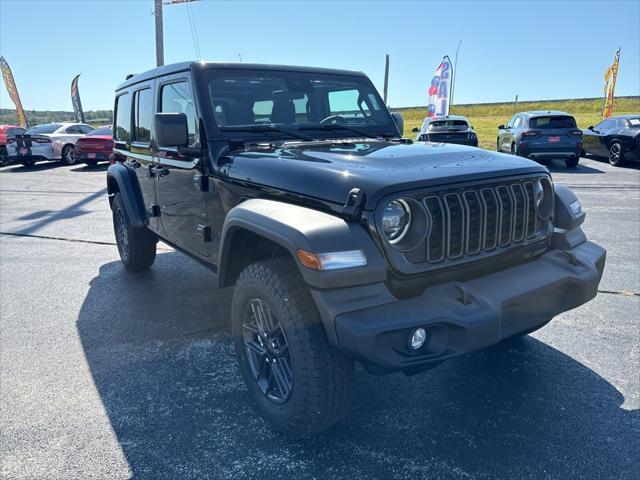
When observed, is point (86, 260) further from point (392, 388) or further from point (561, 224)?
point (561, 224)

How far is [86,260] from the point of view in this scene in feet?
19.8

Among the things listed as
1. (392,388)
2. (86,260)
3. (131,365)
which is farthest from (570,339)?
(86,260)

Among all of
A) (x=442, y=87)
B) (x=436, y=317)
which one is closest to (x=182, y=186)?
(x=436, y=317)

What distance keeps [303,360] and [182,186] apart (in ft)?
6.48

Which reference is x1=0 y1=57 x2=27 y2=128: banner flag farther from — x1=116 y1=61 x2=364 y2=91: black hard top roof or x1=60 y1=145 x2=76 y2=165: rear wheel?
x1=116 y1=61 x2=364 y2=91: black hard top roof

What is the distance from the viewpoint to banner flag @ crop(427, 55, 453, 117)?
24219mm

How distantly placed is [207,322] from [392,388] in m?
1.74

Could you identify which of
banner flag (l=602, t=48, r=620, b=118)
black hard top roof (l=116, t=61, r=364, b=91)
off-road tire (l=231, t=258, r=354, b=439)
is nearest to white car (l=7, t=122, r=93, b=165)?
black hard top roof (l=116, t=61, r=364, b=91)

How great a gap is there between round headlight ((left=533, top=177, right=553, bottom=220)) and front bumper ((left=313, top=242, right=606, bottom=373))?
0.50 meters

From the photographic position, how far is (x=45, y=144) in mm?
17156

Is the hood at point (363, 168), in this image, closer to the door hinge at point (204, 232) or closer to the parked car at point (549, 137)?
the door hinge at point (204, 232)

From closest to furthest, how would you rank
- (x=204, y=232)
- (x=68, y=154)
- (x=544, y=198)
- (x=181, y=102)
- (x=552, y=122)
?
(x=544, y=198), (x=204, y=232), (x=181, y=102), (x=552, y=122), (x=68, y=154)

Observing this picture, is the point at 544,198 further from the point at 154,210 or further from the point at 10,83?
the point at 10,83


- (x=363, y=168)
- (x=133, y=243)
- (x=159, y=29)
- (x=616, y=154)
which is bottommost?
(x=616, y=154)
